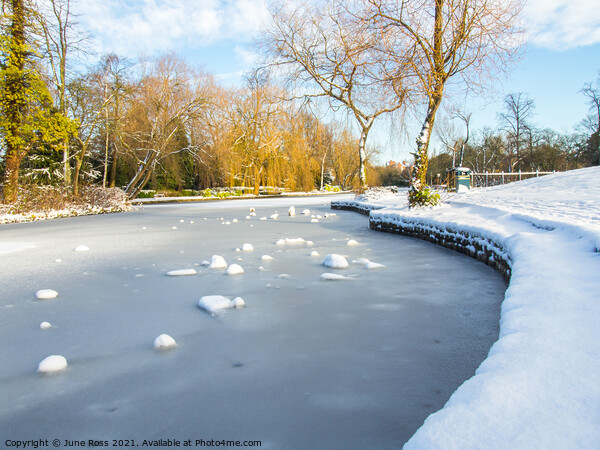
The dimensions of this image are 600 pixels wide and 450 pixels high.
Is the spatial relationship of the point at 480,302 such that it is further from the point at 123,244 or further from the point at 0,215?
the point at 0,215

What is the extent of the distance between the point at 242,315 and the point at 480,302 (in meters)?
2.16

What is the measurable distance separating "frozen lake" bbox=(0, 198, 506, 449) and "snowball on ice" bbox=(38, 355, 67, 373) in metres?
0.05

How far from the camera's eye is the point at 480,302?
347 centimetres

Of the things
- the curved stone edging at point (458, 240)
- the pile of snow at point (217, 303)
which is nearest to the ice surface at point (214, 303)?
the pile of snow at point (217, 303)

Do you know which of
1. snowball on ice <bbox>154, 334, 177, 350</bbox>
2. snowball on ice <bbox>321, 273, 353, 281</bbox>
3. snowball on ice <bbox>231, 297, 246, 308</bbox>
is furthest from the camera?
snowball on ice <bbox>321, 273, 353, 281</bbox>

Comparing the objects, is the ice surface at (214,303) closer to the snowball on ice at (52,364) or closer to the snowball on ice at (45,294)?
the snowball on ice at (52,364)

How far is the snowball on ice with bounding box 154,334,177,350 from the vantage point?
2.48 metres

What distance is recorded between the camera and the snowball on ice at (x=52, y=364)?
2.18 meters

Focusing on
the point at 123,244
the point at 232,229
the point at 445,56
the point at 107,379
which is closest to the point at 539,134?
the point at 445,56

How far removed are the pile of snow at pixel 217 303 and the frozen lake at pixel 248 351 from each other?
11 cm

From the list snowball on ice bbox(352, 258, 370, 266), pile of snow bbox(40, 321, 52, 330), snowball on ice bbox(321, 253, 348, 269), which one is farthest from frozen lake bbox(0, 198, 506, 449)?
snowball on ice bbox(352, 258, 370, 266)

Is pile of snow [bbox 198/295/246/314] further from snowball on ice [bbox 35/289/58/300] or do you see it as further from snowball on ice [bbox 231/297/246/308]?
snowball on ice [bbox 35/289/58/300]

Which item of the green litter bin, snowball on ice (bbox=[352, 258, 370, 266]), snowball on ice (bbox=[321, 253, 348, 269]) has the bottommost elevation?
snowball on ice (bbox=[352, 258, 370, 266])

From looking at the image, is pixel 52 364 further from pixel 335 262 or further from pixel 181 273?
pixel 335 262
